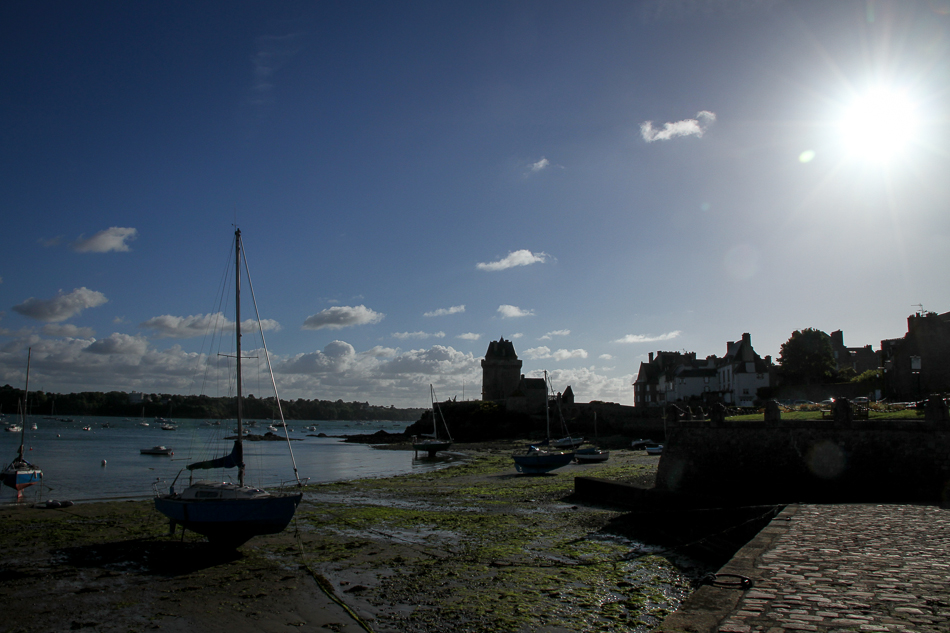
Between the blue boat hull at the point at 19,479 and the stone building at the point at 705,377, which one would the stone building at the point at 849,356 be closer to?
the stone building at the point at 705,377

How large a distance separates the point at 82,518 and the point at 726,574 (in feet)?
72.2

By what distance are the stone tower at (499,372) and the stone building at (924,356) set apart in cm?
6773

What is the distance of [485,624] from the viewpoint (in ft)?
30.1

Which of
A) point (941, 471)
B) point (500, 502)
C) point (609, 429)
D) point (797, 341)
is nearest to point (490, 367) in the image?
point (609, 429)

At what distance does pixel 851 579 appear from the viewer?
26.8 feet

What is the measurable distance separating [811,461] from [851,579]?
506 inches

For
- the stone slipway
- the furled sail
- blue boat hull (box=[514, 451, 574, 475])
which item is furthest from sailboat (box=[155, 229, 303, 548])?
blue boat hull (box=[514, 451, 574, 475])

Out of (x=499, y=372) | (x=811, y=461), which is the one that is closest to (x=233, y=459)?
(x=811, y=461)

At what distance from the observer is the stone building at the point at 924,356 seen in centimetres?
3844

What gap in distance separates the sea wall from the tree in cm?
4324

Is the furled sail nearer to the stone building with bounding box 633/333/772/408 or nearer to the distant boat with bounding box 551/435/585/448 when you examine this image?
the distant boat with bounding box 551/435/585/448

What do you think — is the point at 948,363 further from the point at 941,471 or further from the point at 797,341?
the point at 941,471

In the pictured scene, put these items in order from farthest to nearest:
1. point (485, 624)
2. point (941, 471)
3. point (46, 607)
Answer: point (941, 471) < point (46, 607) < point (485, 624)

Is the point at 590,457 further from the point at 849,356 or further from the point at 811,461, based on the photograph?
the point at 849,356
